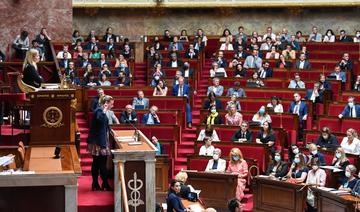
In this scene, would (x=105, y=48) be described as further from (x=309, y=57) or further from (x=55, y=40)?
(x=309, y=57)

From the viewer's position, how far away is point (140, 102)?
12.5m

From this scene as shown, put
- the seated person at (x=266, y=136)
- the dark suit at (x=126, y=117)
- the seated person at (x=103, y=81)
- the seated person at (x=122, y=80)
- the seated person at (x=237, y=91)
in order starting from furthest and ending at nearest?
1. the seated person at (x=122, y=80)
2. the seated person at (x=103, y=81)
3. the seated person at (x=237, y=91)
4. the dark suit at (x=126, y=117)
5. the seated person at (x=266, y=136)

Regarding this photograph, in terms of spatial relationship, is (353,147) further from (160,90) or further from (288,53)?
(288,53)

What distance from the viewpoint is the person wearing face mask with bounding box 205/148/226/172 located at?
34.0 feet

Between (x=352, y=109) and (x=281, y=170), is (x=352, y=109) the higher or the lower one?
the higher one

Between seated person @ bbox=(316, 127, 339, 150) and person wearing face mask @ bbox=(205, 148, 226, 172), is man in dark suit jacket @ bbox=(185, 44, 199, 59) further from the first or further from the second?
person wearing face mask @ bbox=(205, 148, 226, 172)

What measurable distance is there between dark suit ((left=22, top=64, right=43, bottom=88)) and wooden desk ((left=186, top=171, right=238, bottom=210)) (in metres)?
2.44

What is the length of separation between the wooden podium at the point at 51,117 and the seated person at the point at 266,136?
350 cm

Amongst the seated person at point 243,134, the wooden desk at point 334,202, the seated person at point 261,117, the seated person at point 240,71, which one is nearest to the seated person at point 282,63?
the seated person at point 240,71

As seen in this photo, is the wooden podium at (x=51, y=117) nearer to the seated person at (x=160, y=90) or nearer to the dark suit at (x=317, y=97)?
the seated person at (x=160, y=90)

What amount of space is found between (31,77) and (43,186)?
2168 mm

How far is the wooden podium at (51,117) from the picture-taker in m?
8.15

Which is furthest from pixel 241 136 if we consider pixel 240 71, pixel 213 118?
pixel 240 71

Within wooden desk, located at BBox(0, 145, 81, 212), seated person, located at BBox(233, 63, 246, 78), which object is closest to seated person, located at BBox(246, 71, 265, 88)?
seated person, located at BBox(233, 63, 246, 78)
